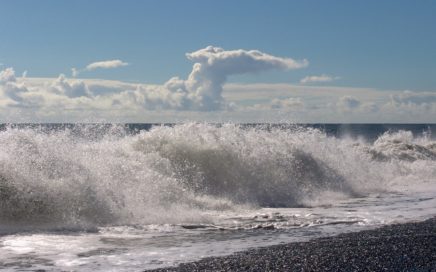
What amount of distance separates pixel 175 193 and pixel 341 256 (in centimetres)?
878

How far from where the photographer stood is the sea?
39.8ft

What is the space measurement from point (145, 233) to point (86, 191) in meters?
3.06

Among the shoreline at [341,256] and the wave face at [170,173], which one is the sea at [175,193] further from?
the shoreline at [341,256]

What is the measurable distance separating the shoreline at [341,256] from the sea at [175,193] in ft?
2.32

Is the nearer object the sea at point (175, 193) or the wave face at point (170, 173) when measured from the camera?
the sea at point (175, 193)

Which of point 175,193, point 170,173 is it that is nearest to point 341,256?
point 175,193

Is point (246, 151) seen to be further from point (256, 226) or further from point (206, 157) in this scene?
point (256, 226)

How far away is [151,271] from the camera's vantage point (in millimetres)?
9742

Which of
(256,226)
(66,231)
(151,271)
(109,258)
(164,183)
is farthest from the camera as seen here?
(164,183)

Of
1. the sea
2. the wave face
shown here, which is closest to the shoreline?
the sea

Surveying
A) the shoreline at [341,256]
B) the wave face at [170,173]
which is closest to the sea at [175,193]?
the wave face at [170,173]

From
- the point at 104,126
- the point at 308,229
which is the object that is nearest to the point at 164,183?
the point at 308,229

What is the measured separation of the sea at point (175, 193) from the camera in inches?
478

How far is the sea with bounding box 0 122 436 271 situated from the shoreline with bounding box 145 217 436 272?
707mm
